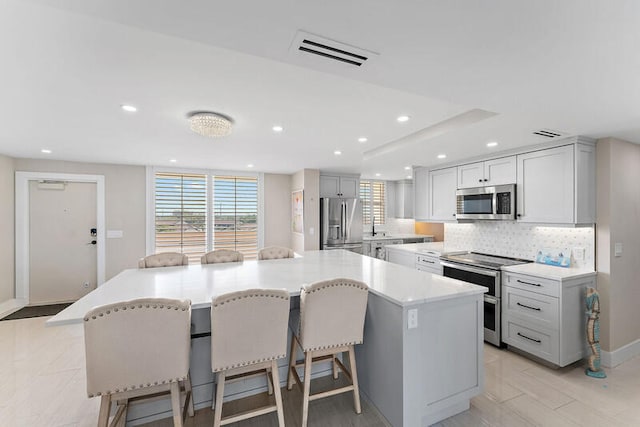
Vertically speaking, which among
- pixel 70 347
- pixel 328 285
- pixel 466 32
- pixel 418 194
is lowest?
pixel 70 347

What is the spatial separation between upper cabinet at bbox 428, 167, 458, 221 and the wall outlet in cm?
269

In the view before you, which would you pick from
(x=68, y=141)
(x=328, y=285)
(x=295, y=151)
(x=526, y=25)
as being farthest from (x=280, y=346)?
(x=68, y=141)

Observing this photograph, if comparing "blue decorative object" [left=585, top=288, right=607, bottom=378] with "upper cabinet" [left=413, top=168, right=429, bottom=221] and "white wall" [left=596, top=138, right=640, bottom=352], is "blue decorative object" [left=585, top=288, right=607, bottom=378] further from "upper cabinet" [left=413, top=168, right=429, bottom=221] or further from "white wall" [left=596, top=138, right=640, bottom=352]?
"upper cabinet" [left=413, top=168, right=429, bottom=221]

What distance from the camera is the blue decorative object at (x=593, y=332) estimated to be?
2539 millimetres

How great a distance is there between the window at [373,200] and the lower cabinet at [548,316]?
3.83 m

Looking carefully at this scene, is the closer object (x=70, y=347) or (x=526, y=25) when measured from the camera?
(x=526, y=25)

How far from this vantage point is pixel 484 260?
11.4 ft

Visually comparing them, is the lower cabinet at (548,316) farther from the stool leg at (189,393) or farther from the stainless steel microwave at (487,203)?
the stool leg at (189,393)

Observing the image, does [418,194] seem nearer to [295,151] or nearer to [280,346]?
[295,151]

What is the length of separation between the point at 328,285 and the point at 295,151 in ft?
7.70

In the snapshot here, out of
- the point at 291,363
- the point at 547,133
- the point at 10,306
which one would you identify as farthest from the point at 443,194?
the point at 10,306

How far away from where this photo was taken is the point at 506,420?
76.7 inches

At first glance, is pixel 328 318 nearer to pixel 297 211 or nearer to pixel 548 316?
pixel 548 316

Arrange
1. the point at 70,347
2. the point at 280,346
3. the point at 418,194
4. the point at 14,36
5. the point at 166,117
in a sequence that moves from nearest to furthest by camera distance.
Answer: the point at 14,36 → the point at 280,346 → the point at 166,117 → the point at 70,347 → the point at 418,194
